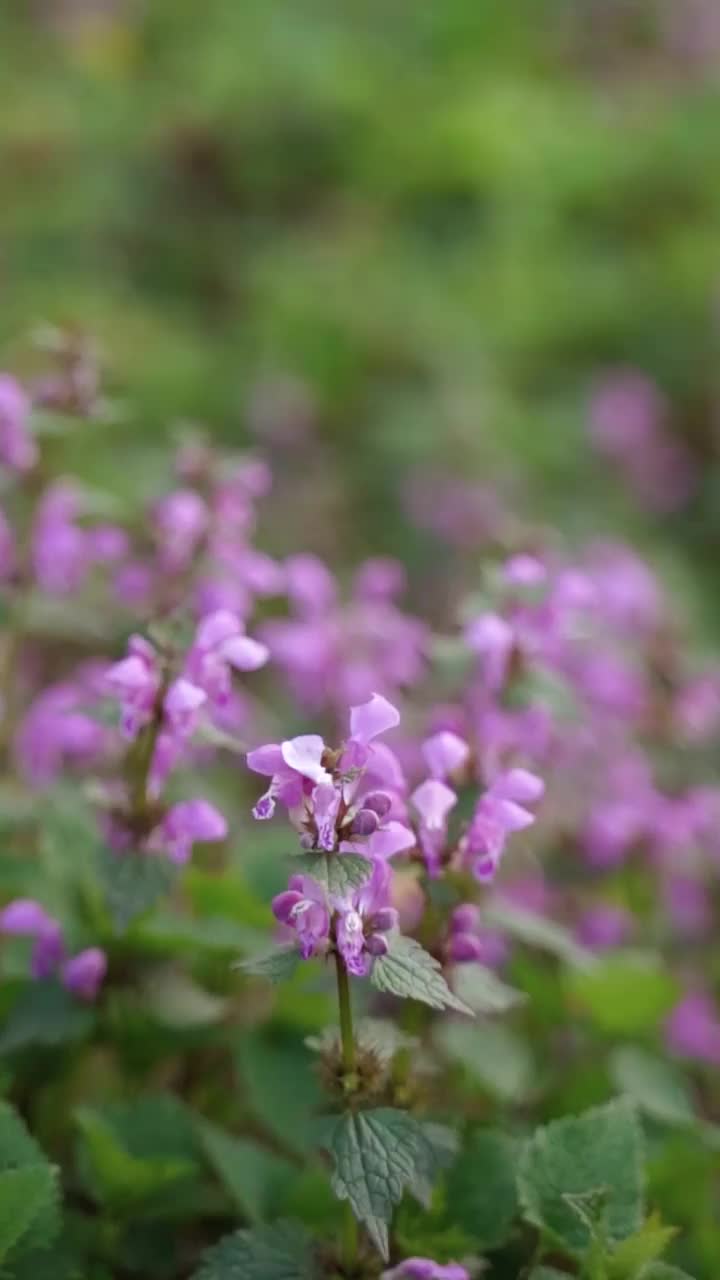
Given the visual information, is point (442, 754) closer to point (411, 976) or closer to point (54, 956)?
point (411, 976)

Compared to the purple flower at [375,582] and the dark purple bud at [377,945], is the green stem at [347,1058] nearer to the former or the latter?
the dark purple bud at [377,945]

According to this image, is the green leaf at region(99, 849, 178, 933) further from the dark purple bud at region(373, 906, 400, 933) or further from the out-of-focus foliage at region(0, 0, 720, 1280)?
the dark purple bud at region(373, 906, 400, 933)

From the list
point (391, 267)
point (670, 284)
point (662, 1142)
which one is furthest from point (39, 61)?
point (662, 1142)

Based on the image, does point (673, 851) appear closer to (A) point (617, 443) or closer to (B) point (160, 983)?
(B) point (160, 983)

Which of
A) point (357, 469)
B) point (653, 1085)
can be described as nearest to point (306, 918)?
point (653, 1085)

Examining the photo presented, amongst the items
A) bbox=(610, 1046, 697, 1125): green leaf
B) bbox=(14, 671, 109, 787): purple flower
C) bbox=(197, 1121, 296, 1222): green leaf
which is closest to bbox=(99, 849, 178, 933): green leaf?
bbox=(197, 1121, 296, 1222): green leaf
